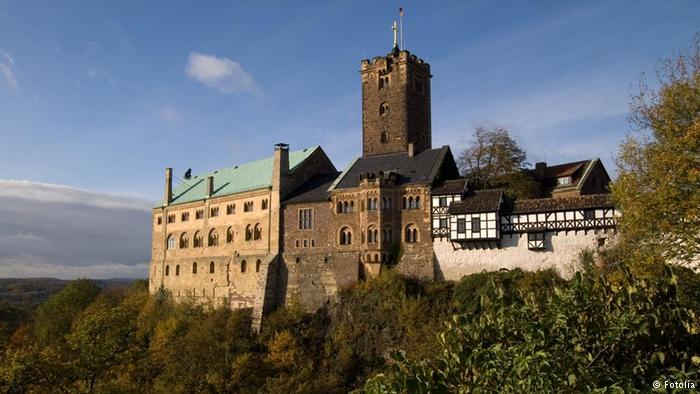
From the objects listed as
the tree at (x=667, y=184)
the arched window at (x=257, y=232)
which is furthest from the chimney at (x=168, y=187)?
the tree at (x=667, y=184)

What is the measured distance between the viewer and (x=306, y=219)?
2061 inches

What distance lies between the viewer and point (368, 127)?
56.7m

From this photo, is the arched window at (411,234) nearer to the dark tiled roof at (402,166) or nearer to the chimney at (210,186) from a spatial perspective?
the dark tiled roof at (402,166)

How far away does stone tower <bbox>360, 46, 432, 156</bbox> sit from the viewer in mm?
55094

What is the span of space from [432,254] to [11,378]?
2795 cm

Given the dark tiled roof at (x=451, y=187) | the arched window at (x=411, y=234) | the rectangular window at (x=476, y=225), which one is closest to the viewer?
the rectangular window at (x=476, y=225)

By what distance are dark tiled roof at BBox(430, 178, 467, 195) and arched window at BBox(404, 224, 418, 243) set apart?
A: 306 centimetres

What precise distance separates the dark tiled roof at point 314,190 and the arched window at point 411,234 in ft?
25.5

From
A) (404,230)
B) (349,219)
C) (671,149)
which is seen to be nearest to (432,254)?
(404,230)

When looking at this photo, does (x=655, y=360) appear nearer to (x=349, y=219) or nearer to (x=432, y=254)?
(x=432, y=254)

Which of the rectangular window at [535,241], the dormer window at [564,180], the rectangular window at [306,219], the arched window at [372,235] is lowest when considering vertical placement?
the rectangular window at [535,241]

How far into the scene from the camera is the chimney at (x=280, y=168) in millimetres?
54781

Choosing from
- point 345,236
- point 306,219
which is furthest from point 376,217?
point 306,219

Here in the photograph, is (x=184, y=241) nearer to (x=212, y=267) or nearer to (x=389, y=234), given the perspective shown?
(x=212, y=267)
